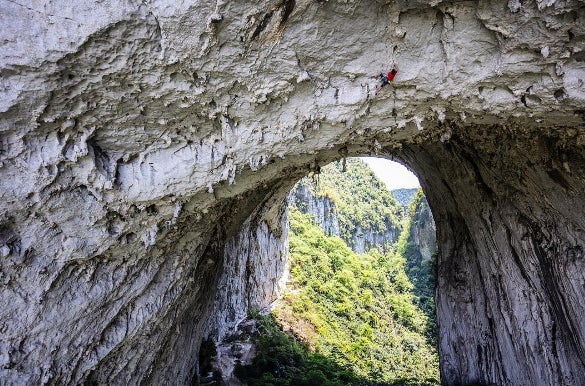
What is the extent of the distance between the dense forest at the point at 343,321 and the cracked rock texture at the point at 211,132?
232 centimetres

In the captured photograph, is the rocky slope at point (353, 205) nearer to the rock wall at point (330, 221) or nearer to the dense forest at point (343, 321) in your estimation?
the rock wall at point (330, 221)

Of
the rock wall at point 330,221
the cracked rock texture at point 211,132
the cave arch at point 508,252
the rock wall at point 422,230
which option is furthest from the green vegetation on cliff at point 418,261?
the cracked rock texture at point 211,132

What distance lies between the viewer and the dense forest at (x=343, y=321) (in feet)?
38.2

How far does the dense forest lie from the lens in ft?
38.2

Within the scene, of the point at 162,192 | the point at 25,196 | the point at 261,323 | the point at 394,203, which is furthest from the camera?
the point at 394,203

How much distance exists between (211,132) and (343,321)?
1631 cm

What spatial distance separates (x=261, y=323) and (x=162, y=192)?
1000cm

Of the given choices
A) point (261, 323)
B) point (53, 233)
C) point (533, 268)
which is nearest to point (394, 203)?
point (261, 323)

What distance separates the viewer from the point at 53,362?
4539 millimetres

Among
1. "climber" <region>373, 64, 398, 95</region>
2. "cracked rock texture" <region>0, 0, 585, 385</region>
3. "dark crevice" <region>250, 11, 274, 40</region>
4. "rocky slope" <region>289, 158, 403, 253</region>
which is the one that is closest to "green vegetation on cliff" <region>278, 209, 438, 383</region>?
"rocky slope" <region>289, 158, 403, 253</region>

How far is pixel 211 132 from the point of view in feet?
14.7

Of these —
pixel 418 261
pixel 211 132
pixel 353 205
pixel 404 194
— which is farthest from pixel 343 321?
pixel 404 194

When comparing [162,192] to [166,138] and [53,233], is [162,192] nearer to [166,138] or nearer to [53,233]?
[166,138]

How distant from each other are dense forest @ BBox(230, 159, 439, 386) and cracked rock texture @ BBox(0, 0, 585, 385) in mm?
2316
